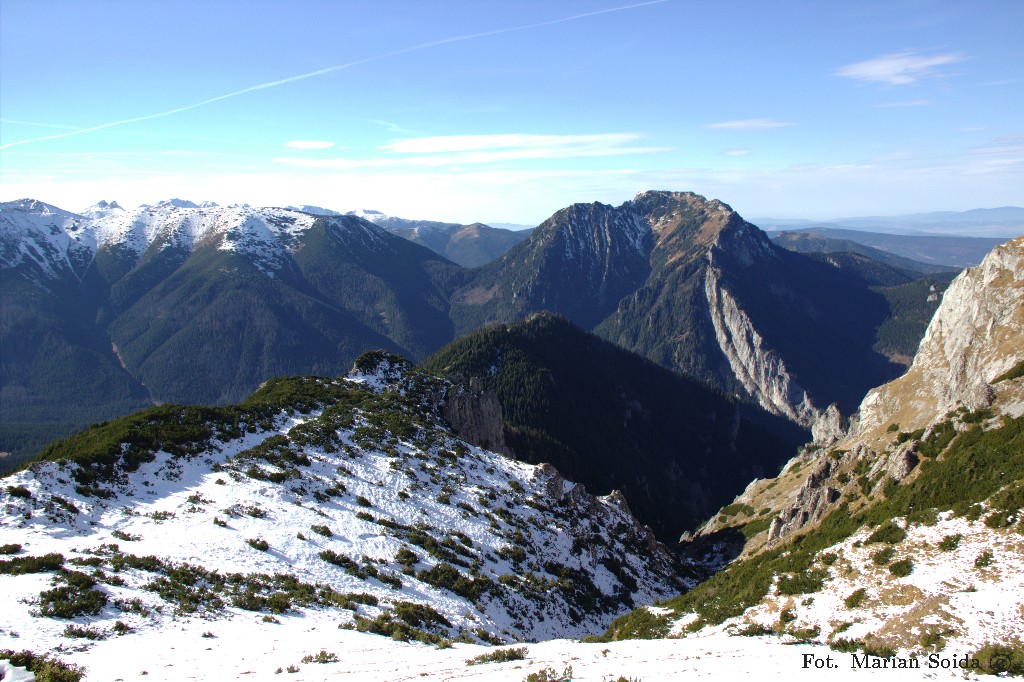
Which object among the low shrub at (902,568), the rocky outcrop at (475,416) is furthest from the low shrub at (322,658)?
the rocky outcrop at (475,416)

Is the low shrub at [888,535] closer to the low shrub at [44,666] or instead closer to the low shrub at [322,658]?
the low shrub at [322,658]

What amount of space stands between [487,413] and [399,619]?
171 ft

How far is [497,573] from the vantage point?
40.7m

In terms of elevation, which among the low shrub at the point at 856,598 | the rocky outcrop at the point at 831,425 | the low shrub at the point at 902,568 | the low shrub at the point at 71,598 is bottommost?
the rocky outcrop at the point at 831,425

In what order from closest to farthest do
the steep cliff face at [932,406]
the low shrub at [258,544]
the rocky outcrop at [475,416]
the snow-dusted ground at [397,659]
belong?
the snow-dusted ground at [397,659]
the low shrub at [258,544]
the steep cliff face at [932,406]
the rocky outcrop at [475,416]

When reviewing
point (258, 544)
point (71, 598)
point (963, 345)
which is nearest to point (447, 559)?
point (258, 544)

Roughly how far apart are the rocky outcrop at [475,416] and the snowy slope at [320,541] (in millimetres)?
12872

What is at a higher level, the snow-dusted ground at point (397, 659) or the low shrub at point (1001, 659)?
the low shrub at point (1001, 659)

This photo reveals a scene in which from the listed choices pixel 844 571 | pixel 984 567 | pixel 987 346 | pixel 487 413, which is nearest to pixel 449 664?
pixel 844 571

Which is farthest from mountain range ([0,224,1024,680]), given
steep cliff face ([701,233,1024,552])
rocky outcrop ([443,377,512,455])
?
rocky outcrop ([443,377,512,455])

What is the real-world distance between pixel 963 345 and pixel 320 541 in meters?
77.1

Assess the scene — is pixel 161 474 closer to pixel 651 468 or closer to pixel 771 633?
pixel 771 633

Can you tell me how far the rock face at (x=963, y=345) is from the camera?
210 feet

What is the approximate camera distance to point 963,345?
2744 inches
